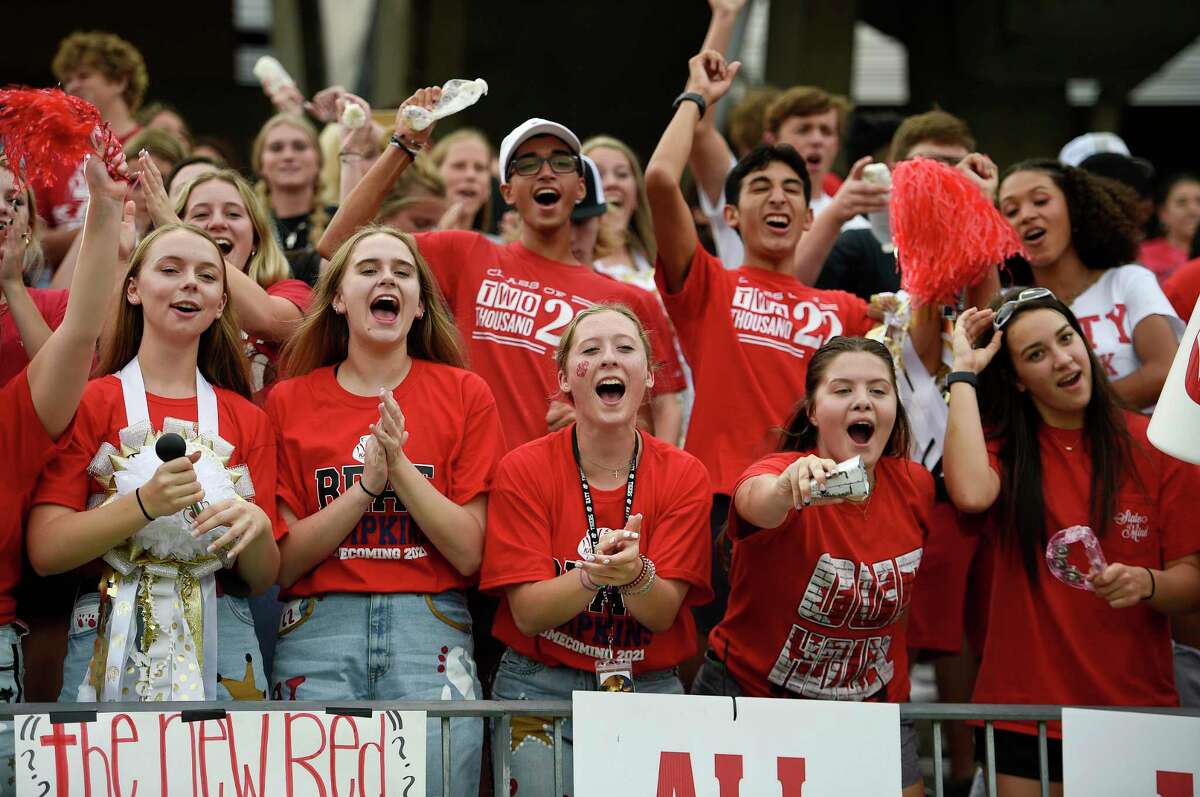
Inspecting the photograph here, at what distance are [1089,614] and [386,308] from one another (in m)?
2.21

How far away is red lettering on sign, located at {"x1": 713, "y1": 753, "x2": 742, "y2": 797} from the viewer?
3.38 meters

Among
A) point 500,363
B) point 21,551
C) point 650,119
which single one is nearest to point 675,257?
point 500,363

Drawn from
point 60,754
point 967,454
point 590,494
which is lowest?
point 60,754

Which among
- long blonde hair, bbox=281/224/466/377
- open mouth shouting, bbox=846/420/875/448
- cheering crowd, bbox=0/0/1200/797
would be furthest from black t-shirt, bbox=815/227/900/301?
long blonde hair, bbox=281/224/466/377

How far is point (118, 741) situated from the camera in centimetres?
331

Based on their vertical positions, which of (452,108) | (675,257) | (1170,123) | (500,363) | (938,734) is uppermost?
(1170,123)

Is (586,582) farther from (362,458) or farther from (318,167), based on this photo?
(318,167)

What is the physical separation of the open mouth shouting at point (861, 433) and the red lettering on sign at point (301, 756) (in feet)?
5.48

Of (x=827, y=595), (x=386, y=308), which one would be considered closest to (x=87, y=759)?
(x=386, y=308)

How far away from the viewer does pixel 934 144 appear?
5.91 meters

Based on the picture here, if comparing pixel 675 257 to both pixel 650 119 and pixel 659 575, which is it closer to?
pixel 659 575

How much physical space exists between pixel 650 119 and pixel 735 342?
936cm

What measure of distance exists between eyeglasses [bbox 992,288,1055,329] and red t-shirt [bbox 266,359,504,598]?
1.59 m

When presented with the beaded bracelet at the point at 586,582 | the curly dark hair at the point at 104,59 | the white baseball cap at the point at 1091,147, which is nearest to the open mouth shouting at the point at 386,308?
the beaded bracelet at the point at 586,582
